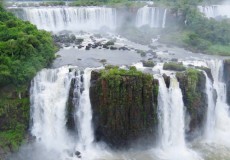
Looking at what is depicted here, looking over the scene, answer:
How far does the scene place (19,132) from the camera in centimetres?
2298

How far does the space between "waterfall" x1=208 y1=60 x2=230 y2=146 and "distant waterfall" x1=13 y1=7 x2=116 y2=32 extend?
66.9 ft

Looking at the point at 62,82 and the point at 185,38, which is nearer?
the point at 62,82

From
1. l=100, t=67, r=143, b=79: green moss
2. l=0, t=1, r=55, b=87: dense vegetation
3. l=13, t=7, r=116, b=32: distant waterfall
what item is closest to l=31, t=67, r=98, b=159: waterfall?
l=0, t=1, r=55, b=87: dense vegetation

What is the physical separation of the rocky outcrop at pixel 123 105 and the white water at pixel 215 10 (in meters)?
30.2

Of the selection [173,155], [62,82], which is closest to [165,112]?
[173,155]

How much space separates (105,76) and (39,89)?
190 inches

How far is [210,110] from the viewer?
26000 millimetres

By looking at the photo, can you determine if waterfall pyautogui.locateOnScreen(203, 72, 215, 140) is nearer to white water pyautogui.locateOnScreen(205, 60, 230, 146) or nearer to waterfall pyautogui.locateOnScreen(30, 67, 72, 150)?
white water pyautogui.locateOnScreen(205, 60, 230, 146)

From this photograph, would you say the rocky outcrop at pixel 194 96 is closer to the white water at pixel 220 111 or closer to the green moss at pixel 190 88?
the green moss at pixel 190 88

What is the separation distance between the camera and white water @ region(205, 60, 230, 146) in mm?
25797

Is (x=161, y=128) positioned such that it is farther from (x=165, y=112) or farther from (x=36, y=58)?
(x=36, y=58)

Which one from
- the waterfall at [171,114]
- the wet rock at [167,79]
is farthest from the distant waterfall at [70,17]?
the waterfall at [171,114]

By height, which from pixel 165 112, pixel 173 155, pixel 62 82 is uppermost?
pixel 62 82

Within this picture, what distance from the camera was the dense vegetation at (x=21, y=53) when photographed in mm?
23609
